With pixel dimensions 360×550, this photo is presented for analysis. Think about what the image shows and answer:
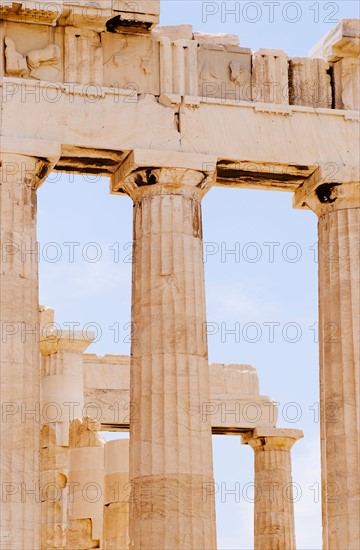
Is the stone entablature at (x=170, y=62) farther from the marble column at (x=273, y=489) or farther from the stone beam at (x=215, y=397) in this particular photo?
the marble column at (x=273, y=489)

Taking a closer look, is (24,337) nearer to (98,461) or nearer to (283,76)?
(283,76)

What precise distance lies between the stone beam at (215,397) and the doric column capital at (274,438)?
0.36 meters

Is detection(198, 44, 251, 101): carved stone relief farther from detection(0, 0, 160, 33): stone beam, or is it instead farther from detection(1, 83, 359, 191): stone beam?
detection(0, 0, 160, 33): stone beam

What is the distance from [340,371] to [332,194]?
4.23 meters

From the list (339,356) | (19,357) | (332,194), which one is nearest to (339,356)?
(339,356)

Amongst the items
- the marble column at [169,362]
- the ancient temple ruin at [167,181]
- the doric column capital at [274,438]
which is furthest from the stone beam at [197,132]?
the doric column capital at [274,438]

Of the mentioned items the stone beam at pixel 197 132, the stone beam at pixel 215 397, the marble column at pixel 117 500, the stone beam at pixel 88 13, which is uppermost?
the stone beam at pixel 88 13

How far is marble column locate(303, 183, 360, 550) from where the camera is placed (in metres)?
41.4

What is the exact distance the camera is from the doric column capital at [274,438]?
5669 centimetres

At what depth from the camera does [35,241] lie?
4047 centimetres

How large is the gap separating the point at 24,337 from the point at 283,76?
9.24m

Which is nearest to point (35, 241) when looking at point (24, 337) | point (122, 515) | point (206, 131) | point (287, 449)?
point (24, 337)

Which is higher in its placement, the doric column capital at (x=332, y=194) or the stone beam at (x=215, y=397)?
the doric column capital at (x=332, y=194)

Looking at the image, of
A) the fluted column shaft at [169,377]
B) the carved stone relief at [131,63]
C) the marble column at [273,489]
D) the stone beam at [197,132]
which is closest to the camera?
the fluted column shaft at [169,377]
